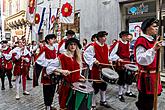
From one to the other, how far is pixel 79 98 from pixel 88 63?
1.91m

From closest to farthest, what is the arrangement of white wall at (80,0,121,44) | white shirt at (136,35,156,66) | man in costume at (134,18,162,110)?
white shirt at (136,35,156,66), man in costume at (134,18,162,110), white wall at (80,0,121,44)

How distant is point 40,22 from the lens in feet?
32.9

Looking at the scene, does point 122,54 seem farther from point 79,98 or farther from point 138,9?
point 138,9

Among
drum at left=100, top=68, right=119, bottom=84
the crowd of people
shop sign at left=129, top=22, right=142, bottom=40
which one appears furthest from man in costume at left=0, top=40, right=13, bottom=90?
shop sign at left=129, top=22, right=142, bottom=40

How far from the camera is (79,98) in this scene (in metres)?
4.15

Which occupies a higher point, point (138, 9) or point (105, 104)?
point (138, 9)

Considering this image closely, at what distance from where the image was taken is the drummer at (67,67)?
445 centimetres

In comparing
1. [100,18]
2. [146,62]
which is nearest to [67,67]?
[146,62]

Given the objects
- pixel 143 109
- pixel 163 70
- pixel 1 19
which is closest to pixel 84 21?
pixel 163 70

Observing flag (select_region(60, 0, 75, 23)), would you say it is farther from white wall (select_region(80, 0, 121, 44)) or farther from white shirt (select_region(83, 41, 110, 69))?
white shirt (select_region(83, 41, 110, 69))

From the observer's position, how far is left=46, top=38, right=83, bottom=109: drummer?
4.45 m

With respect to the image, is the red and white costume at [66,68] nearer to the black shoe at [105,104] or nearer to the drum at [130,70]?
the black shoe at [105,104]

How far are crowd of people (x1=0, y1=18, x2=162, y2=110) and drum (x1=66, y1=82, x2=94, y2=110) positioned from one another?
5 cm

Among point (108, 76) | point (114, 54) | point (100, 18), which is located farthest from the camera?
point (100, 18)
